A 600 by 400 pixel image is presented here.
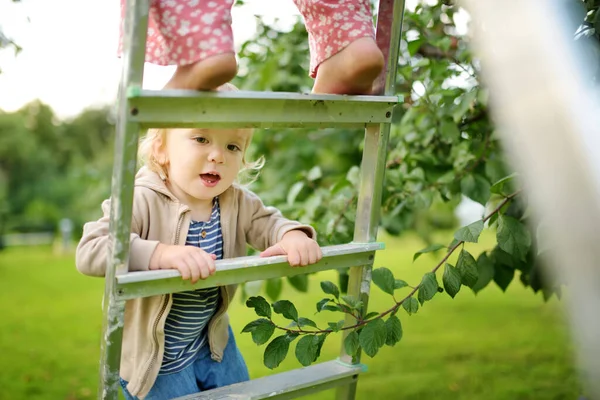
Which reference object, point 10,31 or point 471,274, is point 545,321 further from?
point 10,31

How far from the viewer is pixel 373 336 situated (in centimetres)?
162

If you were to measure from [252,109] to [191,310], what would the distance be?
0.59 m

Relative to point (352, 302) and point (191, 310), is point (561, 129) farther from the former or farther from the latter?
point (191, 310)

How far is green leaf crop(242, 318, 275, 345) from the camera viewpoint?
160 centimetres

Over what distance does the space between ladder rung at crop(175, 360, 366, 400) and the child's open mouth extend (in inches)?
18.9

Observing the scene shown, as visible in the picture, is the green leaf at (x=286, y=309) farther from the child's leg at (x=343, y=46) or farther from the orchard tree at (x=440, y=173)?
the child's leg at (x=343, y=46)

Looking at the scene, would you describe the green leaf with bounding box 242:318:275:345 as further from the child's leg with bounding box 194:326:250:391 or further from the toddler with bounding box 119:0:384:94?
the toddler with bounding box 119:0:384:94

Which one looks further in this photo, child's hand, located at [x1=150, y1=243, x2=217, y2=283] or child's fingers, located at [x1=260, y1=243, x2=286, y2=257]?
child's fingers, located at [x1=260, y1=243, x2=286, y2=257]

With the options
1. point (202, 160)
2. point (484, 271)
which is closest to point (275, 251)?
point (202, 160)

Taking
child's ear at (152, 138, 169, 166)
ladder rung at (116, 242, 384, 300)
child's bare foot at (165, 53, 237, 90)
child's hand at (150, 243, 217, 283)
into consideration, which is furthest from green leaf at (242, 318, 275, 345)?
child's bare foot at (165, 53, 237, 90)

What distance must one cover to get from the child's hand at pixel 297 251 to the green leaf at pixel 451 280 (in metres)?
0.32

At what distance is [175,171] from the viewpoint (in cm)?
167

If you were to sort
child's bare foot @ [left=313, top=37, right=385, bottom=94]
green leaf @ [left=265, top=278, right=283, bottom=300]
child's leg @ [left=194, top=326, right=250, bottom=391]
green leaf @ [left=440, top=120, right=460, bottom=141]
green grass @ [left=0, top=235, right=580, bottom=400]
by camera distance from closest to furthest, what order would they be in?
child's bare foot @ [left=313, top=37, right=385, bottom=94] → child's leg @ [left=194, top=326, right=250, bottom=391] → green leaf @ [left=440, top=120, right=460, bottom=141] → green leaf @ [left=265, top=278, right=283, bottom=300] → green grass @ [left=0, top=235, right=580, bottom=400]

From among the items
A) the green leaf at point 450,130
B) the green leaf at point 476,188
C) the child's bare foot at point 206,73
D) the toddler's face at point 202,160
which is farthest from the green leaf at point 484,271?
the child's bare foot at point 206,73
